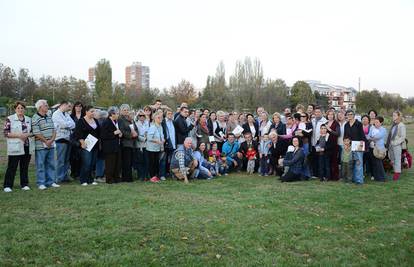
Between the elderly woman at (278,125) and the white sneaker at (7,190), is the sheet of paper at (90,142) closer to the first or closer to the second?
the white sneaker at (7,190)

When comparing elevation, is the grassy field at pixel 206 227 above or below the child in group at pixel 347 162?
below

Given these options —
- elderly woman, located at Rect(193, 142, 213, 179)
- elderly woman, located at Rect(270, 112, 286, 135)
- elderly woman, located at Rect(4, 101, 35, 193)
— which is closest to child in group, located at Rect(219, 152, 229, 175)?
elderly woman, located at Rect(193, 142, 213, 179)

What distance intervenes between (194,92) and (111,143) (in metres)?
51.6

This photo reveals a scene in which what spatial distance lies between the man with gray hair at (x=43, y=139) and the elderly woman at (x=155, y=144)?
2.34 m

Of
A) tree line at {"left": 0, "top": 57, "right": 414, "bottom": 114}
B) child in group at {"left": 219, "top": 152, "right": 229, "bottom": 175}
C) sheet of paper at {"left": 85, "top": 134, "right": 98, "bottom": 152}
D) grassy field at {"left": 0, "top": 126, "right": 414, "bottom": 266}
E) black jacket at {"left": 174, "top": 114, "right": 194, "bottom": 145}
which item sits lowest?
grassy field at {"left": 0, "top": 126, "right": 414, "bottom": 266}

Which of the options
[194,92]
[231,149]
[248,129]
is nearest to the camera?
[231,149]

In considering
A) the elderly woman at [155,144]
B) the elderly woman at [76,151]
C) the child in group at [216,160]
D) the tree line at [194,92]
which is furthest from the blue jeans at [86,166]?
the tree line at [194,92]

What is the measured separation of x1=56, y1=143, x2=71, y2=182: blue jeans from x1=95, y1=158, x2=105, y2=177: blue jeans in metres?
0.74

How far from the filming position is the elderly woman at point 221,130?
1146 centimetres

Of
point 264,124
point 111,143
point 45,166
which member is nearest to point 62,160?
point 45,166

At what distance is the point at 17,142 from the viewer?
7.71 m

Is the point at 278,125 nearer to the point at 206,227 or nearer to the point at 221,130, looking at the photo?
the point at 221,130

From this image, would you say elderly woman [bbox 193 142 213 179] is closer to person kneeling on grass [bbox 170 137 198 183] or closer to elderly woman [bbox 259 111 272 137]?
person kneeling on grass [bbox 170 137 198 183]

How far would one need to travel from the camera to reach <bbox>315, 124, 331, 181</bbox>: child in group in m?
9.70
